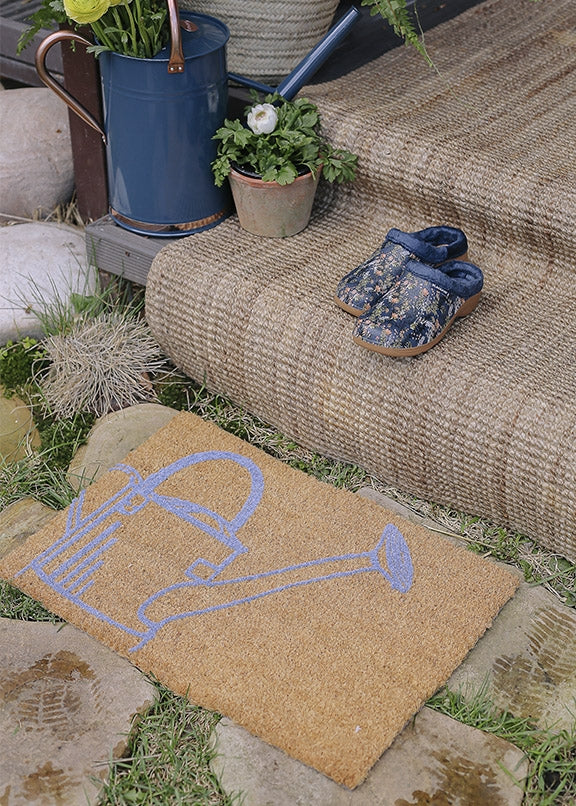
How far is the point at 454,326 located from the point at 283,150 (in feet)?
2.16

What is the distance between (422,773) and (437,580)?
1.49ft

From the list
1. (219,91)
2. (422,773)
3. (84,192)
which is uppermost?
(219,91)

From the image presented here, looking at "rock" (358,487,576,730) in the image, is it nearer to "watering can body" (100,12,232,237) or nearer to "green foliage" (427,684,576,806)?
"green foliage" (427,684,576,806)

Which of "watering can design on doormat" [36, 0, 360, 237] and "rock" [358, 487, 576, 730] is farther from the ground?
"watering can design on doormat" [36, 0, 360, 237]

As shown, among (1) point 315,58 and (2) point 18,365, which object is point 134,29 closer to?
(1) point 315,58

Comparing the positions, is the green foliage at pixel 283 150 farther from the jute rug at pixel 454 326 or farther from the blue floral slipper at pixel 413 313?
the blue floral slipper at pixel 413 313

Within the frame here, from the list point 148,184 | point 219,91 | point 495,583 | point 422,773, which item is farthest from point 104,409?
point 422,773

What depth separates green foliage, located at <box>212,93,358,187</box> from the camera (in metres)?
2.42

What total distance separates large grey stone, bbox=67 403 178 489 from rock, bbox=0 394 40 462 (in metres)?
0.15

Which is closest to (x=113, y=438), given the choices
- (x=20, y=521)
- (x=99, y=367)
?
(x=99, y=367)

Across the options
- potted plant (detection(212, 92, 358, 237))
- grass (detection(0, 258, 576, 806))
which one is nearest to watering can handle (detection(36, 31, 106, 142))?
potted plant (detection(212, 92, 358, 237))

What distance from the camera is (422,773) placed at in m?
1.65

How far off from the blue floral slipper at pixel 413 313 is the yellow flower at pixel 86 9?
92cm

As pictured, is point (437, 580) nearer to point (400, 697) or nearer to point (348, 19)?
point (400, 697)
